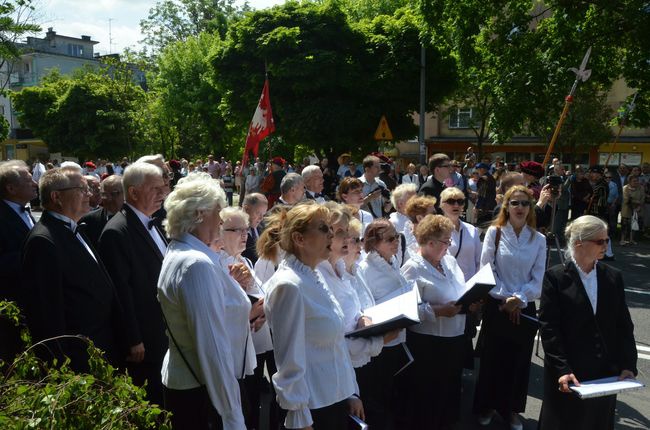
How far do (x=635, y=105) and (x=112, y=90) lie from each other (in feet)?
105

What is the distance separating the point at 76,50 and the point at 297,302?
288 feet

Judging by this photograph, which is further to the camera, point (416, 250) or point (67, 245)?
point (416, 250)

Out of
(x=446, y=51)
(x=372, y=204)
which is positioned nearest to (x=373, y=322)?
(x=372, y=204)

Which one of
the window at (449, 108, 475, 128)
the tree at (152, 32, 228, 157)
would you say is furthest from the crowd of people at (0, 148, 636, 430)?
the window at (449, 108, 475, 128)

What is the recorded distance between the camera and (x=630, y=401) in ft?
18.3

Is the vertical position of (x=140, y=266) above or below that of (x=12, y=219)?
below

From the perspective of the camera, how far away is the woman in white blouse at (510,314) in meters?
5.08

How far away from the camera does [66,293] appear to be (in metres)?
3.66

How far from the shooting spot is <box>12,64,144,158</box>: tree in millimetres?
38094

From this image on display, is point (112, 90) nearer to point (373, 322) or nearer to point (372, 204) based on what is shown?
point (372, 204)

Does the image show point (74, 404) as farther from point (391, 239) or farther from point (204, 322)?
point (391, 239)

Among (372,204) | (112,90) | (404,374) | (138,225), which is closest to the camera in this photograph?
(138,225)

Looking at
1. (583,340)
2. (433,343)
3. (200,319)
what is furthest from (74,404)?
(433,343)

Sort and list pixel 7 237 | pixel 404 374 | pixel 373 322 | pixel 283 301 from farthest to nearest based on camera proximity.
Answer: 1. pixel 404 374
2. pixel 7 237
3. pixel 373 322
4. pixel 283 301
